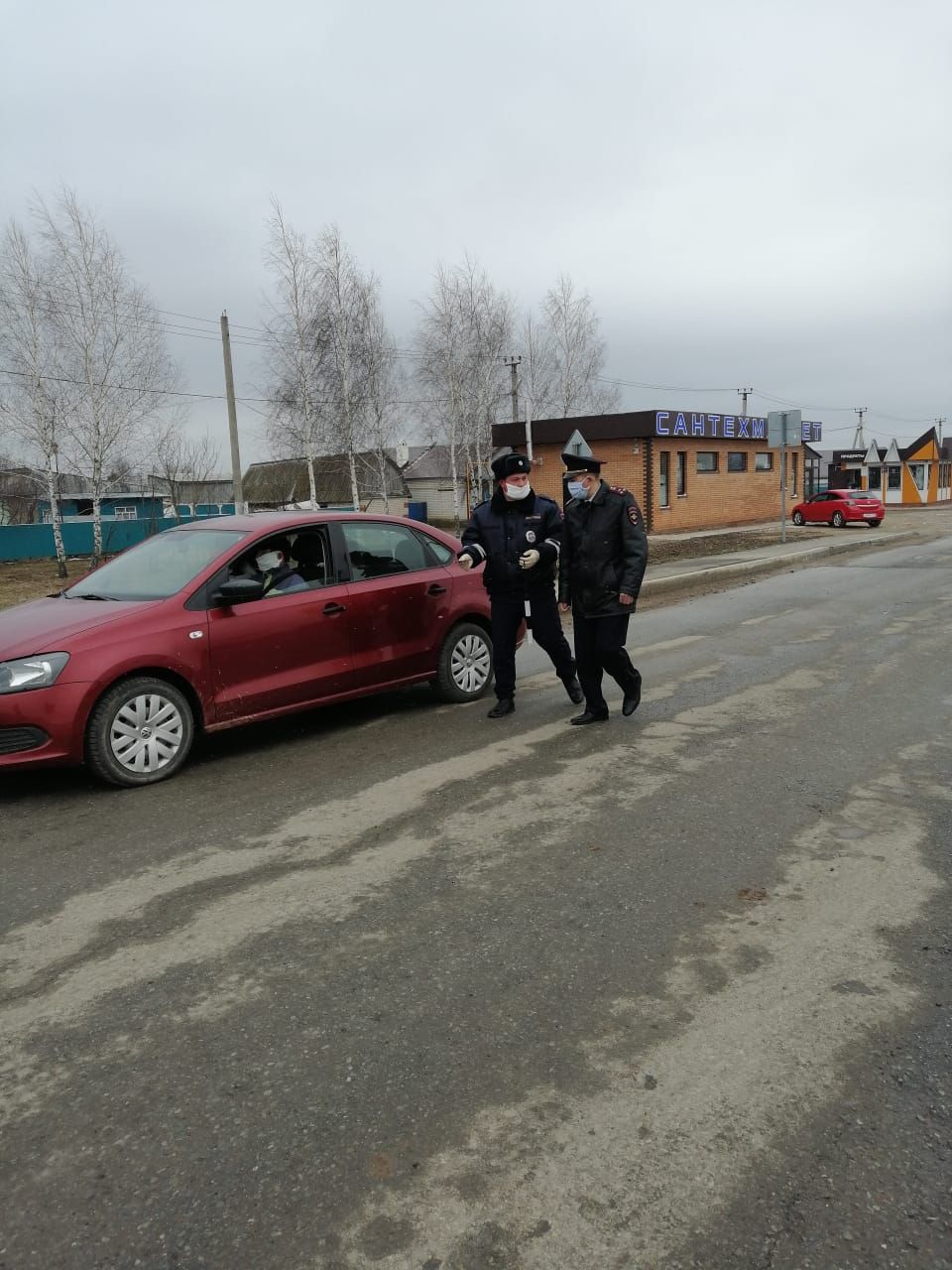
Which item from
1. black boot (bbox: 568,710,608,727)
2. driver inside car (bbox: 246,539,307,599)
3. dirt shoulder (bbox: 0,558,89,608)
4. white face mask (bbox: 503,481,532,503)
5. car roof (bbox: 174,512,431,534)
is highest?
white face mask (bbox: 503,481,532,503)

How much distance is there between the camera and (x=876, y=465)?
2454 inches

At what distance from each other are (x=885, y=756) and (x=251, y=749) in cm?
399

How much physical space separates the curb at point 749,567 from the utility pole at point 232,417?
1351 centimetres

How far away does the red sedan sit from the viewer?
34125 mm

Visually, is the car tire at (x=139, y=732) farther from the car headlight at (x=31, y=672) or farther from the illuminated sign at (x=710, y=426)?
the illuminated sign at (x=710, y=426)

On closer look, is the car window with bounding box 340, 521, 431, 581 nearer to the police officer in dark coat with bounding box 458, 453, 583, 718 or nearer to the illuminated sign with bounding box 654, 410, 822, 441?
the police officer in dark coat with bounding box 458, 453, 583, 718

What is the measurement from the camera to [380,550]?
6852 mm

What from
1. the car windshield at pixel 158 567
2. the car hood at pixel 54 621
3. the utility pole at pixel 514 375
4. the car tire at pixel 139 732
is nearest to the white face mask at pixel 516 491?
the car windshield at pixel 158 567

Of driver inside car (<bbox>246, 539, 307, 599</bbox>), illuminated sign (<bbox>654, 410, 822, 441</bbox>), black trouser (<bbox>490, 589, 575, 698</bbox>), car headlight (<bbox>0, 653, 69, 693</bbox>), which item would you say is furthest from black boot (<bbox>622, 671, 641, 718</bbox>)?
illuminated sign (<bbox>654, 410, 822, 441</bbox>)

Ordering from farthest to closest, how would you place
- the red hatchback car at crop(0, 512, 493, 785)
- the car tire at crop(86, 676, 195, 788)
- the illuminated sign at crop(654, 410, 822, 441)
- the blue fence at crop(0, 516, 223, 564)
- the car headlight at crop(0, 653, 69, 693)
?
the blue fence at crop(0, 516, 223, 564) < the illuminated sign at crop(654, 410, 822, 441) < the car tire at crop(86, 676, 195, 788) < the red hatchback car at crop(0, 512, 493, 785) < the car headlight at crop(0, 653, 69, 693)

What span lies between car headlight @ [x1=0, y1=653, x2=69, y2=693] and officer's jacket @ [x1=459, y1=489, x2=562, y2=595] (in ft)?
9.26

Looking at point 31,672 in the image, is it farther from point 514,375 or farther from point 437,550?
point 514,375

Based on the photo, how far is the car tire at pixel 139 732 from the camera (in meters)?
5.17

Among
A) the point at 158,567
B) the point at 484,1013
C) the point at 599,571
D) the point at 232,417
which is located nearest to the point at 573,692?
the point at 599,571
